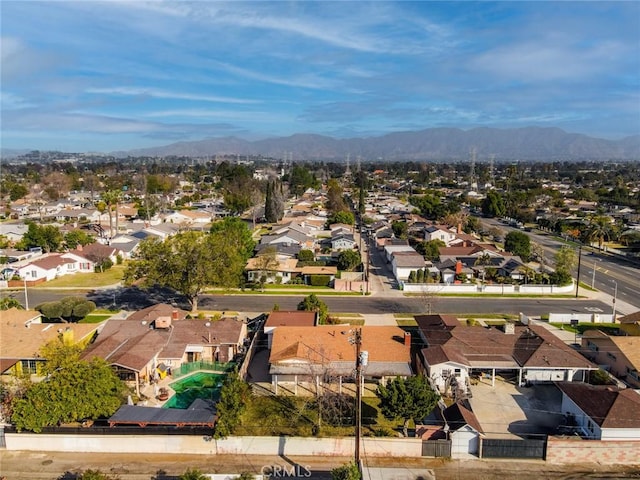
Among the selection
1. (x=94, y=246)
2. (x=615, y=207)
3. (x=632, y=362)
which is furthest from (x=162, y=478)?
(x=615, y=207)

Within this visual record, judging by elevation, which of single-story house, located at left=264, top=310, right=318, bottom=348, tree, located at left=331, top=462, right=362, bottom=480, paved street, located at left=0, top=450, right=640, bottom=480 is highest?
single-story house, located at left=264, top=310, right=318, bottom=348

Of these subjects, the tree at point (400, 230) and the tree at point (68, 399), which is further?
the tree at point (400, 230)

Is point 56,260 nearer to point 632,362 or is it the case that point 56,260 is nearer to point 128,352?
point 128,352

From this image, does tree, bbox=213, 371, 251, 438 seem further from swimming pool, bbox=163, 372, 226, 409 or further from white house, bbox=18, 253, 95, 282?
white house, bbox=18, 253, 95, 282

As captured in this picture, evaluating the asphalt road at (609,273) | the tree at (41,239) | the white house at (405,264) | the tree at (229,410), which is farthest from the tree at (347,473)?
the tree at (41,239)

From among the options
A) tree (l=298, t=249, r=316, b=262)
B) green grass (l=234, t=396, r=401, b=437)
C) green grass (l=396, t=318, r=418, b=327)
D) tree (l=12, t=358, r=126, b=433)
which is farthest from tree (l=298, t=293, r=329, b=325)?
tree (l=298, t=249, r=316, b=262)

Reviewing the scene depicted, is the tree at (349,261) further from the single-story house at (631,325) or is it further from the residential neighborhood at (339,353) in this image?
the single-story house at (631,325)
